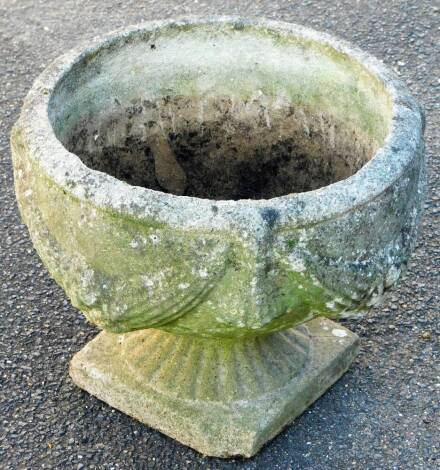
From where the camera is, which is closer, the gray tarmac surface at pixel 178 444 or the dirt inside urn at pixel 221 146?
the gray tarmac surface at pixel 178 444

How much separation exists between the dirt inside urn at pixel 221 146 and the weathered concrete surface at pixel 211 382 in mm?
447

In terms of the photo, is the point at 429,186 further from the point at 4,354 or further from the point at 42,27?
the point at 42,27

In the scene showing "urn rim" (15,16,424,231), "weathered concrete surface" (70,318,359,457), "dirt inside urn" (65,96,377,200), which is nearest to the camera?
"urn rim" (15,16,424,231)

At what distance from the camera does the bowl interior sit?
2537 mm

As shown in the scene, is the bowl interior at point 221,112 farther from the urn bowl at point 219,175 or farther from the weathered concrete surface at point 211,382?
the weathered concrete surface at point 211,382

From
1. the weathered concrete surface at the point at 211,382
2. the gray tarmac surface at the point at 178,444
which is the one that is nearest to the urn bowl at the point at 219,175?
the weathered concrete surface at the point at 211,382

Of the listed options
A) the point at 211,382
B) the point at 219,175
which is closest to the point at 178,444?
the point at 211,382

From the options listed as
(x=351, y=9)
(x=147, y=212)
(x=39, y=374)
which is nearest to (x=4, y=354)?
(x=39, y=374)

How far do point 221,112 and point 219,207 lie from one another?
0.83 meters

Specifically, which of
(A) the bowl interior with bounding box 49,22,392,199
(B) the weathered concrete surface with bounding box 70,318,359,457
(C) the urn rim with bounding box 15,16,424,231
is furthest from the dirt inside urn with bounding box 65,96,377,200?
(B) the weathered concrete surface with bounding box 70,318,359,457

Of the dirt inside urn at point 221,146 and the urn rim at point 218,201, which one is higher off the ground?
the urn rim at point 218,201

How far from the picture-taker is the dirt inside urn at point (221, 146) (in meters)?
2.65

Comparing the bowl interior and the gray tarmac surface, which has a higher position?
the bowl interior

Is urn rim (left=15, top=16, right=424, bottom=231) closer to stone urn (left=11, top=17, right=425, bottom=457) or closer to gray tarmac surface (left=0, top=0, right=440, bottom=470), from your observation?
stone urn (left=11, top=17, right=425, bottom=457)
